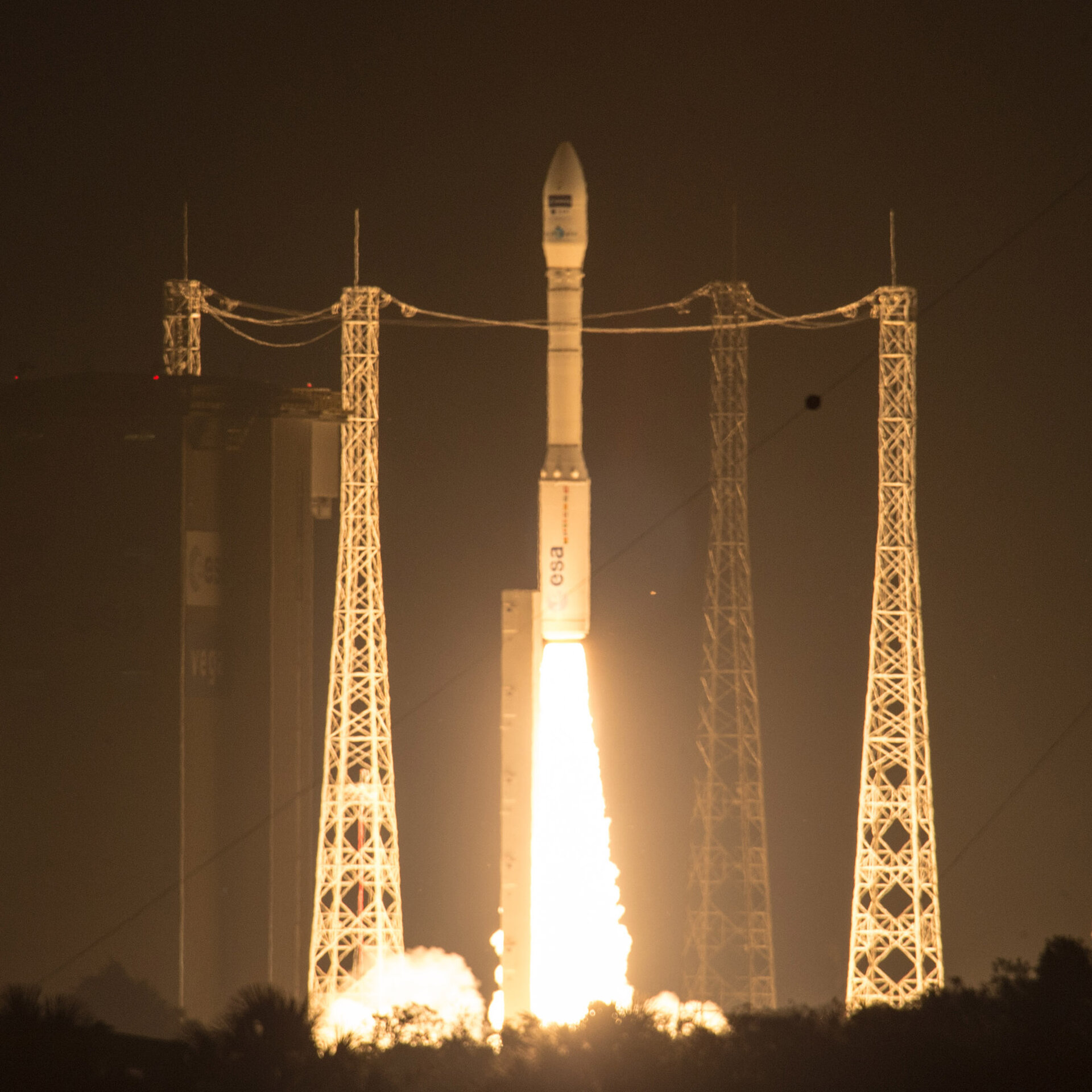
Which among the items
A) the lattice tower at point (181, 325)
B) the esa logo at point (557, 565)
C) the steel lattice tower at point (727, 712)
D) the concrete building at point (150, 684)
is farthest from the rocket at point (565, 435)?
the lattice tower at point (181, 325)

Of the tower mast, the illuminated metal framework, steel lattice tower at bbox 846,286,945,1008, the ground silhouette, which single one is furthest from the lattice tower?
the ground silhouette

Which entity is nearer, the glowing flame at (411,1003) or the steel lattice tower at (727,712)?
the glowing flame at (411,1003)

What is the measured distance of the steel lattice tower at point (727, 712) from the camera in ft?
130

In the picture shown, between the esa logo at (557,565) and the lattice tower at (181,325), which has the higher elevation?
the lattice tower at (181,325)

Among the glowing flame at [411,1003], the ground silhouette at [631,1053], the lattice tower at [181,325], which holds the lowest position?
the ground silhouette at [631,1053]

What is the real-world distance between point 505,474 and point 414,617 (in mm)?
3959

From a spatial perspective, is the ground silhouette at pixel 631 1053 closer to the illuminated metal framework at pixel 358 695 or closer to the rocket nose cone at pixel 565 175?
the illuminated metal framework at pixel 358 695

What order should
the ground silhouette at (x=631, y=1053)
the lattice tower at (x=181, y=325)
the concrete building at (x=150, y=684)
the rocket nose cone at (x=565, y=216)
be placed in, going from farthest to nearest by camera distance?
1. the lattice tower at (x=181, y=325)
2. the concrete building at (x=150, y=684)
3. the rocket nose cone at (x=565, y=216)
4. the ground silhouette at (x=631, y=1053)

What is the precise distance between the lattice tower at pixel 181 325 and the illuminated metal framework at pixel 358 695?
134 inches

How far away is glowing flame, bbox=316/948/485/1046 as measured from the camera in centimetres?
3341

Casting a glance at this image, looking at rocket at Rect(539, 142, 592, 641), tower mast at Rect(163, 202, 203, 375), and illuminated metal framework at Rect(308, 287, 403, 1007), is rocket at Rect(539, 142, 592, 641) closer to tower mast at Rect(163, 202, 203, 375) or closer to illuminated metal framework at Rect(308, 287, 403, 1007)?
illuminated metal framework at Rect(308, 287, 403, 1007)

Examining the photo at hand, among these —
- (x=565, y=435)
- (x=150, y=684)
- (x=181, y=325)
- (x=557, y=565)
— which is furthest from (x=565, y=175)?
(x=150, y=684)

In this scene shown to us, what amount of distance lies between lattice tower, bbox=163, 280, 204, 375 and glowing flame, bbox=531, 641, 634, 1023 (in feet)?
33.0

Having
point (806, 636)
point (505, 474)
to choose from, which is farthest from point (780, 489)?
point (505, 474)
